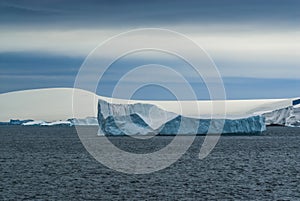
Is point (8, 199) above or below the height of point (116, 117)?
below

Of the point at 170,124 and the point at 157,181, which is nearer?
the point at 157,181

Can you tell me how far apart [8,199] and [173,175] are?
20.2 m

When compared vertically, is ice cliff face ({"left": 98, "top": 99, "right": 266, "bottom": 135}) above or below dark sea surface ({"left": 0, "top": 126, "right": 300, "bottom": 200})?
above

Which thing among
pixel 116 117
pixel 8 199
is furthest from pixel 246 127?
pixel 8 199

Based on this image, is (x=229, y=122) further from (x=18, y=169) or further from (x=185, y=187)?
(x=185, y=187)

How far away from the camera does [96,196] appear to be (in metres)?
45.2

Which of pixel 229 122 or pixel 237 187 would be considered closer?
pixel 237 187

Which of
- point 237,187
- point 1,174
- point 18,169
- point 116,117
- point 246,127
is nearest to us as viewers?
point 237,187

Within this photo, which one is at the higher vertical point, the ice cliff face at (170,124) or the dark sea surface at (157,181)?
the ice cliff face at (170,124)

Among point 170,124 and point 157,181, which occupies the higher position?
point 170,124

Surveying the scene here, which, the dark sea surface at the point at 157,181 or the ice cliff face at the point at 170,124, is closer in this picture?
the dark sea surface at the point at 157,181

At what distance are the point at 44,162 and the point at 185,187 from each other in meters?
30.6

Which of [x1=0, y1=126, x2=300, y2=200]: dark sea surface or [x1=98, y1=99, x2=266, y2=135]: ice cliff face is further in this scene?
[x1=98, y1=99, x2=266, y2=135]: ice cliff face

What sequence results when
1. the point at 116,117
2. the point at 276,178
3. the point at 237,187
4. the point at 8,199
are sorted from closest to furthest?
1. the point at 8,199
2. the point at 237,187
3. the point at 276,178
4. the point at 116,117
